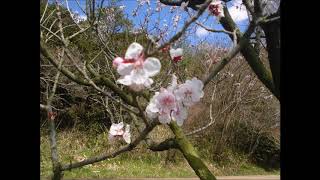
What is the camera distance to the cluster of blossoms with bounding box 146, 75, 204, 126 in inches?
47.4

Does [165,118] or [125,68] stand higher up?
[125,68]

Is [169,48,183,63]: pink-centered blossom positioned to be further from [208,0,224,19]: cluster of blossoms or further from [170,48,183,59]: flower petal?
[208,0,224,19]: cluster of blossoms

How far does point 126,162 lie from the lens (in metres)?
8.16

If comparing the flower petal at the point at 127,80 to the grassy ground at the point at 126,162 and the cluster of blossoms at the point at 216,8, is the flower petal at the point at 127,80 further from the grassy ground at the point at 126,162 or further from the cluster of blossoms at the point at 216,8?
the grassy ground at the point at 126,162

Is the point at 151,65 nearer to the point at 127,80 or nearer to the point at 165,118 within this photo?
the point at 127,80

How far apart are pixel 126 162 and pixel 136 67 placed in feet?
23.7

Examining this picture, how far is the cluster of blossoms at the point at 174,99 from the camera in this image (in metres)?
1.20

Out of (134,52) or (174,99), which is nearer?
(134,52)

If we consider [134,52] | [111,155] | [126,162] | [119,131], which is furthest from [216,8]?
[126,162]

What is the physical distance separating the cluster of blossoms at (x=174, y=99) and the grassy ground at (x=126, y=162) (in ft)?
19.3
